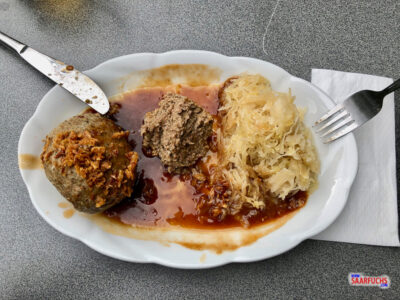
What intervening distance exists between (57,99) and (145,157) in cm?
101

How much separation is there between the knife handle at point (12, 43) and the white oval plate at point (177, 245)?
26.8 inches

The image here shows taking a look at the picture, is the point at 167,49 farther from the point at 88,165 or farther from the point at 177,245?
the point at 177,245

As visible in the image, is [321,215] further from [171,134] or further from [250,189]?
[171,134]

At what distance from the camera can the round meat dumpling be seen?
7.88 feet

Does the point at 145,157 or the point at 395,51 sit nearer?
the point at 145,157

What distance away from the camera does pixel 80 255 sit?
9.87 ft

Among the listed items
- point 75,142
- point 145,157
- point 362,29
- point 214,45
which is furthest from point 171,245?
point 362,29

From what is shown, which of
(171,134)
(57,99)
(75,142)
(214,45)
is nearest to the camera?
(75,142)

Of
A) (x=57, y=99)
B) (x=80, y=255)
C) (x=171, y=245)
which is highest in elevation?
(x=57, y=99)

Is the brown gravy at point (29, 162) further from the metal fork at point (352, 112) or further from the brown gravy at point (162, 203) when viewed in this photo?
the metal fork at point (352, 112)

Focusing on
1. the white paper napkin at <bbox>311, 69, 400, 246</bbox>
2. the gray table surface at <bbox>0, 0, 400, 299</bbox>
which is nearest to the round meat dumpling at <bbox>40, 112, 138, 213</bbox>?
the gray table surface at <bbox>0, 0, 400, 299</bbox>

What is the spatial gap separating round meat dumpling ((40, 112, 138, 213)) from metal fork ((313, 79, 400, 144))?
6.14ft

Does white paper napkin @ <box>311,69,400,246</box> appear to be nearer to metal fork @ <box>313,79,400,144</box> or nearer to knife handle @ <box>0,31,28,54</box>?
metal fork @ <box>313,79,400,144</box>

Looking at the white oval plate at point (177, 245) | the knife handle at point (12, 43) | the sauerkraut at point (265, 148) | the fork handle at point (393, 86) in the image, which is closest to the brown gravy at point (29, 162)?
the white oval plate at point (177, 245)
